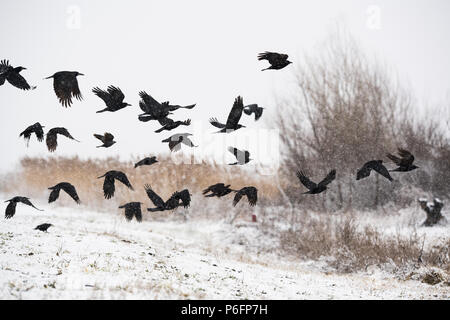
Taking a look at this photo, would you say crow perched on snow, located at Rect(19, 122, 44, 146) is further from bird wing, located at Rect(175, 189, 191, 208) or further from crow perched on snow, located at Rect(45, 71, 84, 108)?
bird wing, located at Rect(175, 189, 191, 208)

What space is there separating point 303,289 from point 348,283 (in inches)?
49.8

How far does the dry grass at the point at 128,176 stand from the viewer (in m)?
12.5

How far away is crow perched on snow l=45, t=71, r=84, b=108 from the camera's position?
429 centimetres

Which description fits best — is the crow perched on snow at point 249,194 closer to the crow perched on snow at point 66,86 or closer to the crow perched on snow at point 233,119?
the crow perched on snow at point 233,119

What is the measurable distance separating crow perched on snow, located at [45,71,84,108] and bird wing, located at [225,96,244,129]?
1765 mm

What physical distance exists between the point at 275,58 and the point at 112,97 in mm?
2054

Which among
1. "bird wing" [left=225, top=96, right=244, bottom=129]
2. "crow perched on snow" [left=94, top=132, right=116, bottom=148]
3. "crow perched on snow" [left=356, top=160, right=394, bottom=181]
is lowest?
"crow perched on snow" [left=356, top=160, right=394, bottom=181]

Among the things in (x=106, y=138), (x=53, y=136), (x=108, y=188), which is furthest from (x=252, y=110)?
(x=53, y=136)

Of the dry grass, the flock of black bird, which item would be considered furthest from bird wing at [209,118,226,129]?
the dry grass

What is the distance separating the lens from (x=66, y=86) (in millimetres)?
4301

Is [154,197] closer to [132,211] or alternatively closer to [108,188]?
[132,211]
